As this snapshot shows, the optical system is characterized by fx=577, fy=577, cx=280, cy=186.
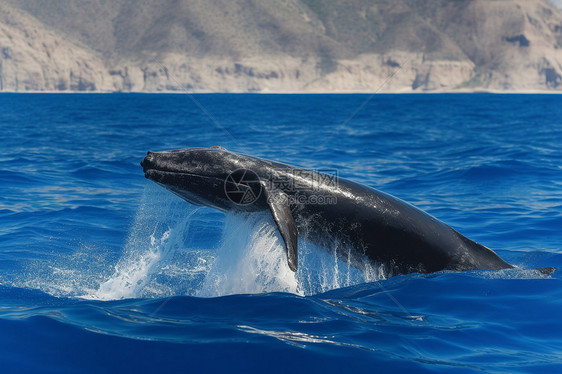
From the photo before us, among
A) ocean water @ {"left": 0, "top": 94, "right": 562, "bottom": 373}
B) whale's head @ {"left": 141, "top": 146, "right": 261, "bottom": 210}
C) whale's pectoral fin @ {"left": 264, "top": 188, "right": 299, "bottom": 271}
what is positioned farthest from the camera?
whale's head @ {"left": 141, "top": 146, "right": 261, "bottom": 210}

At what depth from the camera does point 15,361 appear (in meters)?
6.12

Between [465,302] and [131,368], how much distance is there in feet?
15.4

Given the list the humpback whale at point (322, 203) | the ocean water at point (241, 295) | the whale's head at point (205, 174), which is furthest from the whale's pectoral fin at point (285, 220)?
the ocean water at point (241, 295)

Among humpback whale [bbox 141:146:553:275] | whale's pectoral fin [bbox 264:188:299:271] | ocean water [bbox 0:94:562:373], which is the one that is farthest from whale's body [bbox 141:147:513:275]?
ocean water [bbox 0:94:562:373]

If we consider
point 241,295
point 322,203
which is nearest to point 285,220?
point 322,203

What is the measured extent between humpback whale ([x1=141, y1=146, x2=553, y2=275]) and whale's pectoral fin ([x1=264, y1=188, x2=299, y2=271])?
4.6 inches

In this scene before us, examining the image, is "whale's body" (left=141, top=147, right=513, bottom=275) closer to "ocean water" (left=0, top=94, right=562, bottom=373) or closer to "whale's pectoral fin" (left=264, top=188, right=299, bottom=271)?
"whale's pectoral fin" (left=264, top=188, right=299, bottom=271)

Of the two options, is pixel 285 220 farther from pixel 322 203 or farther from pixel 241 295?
pixel 241 295

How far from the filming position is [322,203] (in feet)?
27.6

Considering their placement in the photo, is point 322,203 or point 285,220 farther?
point 322,203

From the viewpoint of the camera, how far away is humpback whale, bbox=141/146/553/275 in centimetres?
833

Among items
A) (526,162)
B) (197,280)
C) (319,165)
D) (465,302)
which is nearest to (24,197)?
(197,280)

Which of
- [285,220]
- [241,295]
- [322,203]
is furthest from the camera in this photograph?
[322,203]

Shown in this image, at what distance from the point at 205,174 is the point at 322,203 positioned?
175 cm
